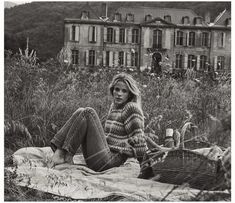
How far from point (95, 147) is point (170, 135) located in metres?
0.74

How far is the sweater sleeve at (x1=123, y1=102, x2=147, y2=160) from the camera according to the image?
4805mm

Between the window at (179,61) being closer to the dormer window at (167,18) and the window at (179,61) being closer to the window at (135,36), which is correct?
the dormer window at (167,18)

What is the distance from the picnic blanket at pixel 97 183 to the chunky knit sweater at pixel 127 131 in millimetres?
136

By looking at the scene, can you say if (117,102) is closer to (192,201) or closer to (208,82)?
(192,201)

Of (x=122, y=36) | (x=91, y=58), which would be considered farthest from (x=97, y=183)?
(x=91, y=58)

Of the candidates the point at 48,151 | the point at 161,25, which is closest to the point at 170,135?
the point at 48,151

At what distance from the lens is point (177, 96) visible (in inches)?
261

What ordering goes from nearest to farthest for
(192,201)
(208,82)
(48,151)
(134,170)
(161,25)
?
1. (192,201)
2. (134,170)
3. (48,151)
4. (161,25)
5. (208,82)

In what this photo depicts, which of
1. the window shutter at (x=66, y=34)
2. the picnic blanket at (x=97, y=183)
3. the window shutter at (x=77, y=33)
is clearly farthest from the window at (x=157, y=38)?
the picnic blanket at (x=97, y=183)

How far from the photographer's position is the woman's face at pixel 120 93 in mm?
4926

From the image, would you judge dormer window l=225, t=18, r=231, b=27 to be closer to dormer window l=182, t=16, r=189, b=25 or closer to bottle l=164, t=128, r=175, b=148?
dormer window l=182, t=16, r=189, b=25

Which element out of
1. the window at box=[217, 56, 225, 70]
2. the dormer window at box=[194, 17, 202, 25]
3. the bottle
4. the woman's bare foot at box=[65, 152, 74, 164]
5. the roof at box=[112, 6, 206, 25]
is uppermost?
the roof at box=[112, 6, 206, 25]

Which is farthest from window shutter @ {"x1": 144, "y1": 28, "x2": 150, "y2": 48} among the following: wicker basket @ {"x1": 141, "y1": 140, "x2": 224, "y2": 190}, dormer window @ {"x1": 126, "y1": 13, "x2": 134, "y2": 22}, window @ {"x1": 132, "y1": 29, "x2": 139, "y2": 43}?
wicker basket @ {"x1": 141, "y1": 140, "x2": 224, "y2": 190}

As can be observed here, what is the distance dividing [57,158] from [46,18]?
2.31 meters
